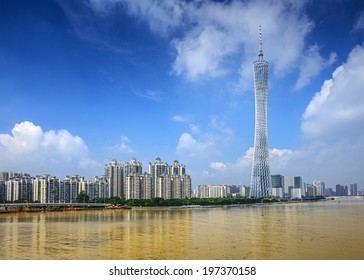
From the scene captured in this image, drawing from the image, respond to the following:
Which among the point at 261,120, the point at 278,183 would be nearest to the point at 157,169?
the point at 261,120

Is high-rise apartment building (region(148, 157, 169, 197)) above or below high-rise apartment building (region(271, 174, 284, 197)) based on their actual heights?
above

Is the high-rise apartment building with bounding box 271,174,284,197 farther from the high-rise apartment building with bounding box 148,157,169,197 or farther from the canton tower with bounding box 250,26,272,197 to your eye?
the high-rise apartment building with bounding box 148,157,169,197

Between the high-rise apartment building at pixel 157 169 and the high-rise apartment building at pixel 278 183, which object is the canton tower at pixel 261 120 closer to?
the high-rise apartment building at pixel 157 169

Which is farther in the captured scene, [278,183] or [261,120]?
[278,183]

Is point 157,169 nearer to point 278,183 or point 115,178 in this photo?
point 115,178

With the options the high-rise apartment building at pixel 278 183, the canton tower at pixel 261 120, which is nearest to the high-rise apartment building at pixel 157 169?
the canton tower at pixel 261 120

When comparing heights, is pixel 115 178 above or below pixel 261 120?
below

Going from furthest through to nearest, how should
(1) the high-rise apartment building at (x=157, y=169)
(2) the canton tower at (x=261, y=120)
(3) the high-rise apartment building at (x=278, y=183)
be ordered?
(3) the high-rise apartment building at (x=278, y=183)
(1) the high-rise apartment building at (x=157, y=169)
(2) the canton tower at (x=261, y=120)

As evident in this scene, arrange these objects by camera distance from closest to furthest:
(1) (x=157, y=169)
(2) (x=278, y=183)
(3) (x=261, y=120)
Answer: (3) (x=261, y=120) → (1) (x=157, y=169) → (2) (x=278, y=183)

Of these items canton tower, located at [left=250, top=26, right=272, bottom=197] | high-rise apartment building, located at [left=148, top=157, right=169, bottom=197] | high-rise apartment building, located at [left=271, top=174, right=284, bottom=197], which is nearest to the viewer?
canton tower, located at [left=250, top=26, right=272, bottom=197]

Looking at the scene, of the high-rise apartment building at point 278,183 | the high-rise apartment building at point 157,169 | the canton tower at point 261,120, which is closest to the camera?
the canton tower at point 261,120

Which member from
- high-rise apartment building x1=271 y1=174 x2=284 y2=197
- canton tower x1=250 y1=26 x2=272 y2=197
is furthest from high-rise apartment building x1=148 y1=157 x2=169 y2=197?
high-rise apartment building x1=271 y1=174 x2=284 y2=197
